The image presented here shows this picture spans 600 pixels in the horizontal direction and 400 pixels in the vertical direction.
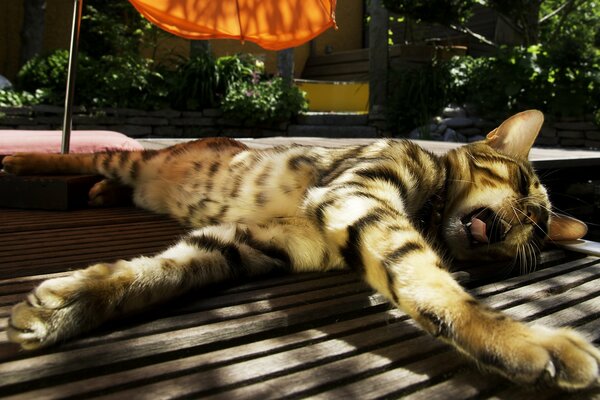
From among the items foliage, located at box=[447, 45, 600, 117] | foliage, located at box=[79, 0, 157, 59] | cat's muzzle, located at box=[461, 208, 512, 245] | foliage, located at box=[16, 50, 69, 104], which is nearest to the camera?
cat's muzzle, located at box=[461, 208, 512, 245]

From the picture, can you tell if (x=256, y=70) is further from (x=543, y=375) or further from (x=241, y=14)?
(x=543, y=375)

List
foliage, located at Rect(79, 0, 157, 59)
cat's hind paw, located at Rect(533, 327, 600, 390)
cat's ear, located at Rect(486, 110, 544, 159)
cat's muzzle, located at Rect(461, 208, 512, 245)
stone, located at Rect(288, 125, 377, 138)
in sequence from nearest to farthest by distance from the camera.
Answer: cat's hind paw, located at Rect(533, 327, 600, 390) < cat's muzzle, located at Rect(461, 208, 512, 245) < cat's ear, located at Rect(486, 110, 544, 159) < stone, located at Rect(288, 125, 377, 138) < foliage, located at Rect(79, 0, 157, 59)

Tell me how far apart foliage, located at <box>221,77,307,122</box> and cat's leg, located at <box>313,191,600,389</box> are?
757 cm

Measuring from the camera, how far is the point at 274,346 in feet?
4.04

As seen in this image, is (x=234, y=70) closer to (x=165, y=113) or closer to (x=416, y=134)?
(x=165, y=113)

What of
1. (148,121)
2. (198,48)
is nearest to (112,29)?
(198,48)

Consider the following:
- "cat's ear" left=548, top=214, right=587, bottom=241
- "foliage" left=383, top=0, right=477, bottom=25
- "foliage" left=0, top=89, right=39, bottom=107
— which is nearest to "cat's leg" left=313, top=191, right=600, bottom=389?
"cat's ear" left=548, top=214, right=587, bottom=241

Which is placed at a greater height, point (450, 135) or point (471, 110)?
point (471, 110)

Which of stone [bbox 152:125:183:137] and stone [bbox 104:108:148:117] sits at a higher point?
stone [bbox 104:108:148:117]

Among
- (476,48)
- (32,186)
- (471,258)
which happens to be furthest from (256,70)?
(471,258)

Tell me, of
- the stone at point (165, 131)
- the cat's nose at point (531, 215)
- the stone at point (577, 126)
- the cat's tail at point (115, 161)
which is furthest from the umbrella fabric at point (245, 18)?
the stone at point (577, 126)

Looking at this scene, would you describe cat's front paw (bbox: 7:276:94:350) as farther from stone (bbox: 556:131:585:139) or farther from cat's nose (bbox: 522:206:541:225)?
stone (bbox: 556:131:585:139)

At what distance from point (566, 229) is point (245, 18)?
2.69 metres

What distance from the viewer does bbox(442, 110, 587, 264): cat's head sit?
82.5 inches
